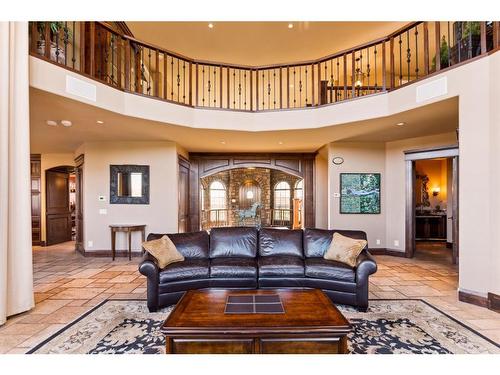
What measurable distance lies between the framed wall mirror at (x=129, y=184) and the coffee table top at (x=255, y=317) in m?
4.26

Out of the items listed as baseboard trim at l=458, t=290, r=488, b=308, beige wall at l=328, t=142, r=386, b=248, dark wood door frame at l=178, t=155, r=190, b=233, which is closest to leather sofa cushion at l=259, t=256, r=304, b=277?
baseboard trim at l=458, t=290, r=488, b=308

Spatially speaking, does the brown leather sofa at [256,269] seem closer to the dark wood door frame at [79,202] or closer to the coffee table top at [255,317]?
the coffee table top at [255,317]

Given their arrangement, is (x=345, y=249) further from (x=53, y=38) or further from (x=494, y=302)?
(x=53, y=38)

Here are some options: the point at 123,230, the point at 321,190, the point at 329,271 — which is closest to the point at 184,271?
the point at 329,271

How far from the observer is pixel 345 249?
359 centimetres

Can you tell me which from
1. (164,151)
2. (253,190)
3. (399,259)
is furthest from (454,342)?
(253,190)

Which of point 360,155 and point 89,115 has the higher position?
point 89,115

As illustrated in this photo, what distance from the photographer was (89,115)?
441 centimetres

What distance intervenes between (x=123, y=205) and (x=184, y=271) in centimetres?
364

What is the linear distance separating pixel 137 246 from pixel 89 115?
3.13m

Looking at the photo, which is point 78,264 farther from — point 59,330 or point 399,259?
point 399,259

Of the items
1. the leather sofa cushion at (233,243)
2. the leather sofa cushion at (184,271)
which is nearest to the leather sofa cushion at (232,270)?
the leather sofa cushion at (184,271)

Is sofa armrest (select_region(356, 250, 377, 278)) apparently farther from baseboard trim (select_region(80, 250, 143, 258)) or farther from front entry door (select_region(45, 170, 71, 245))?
front entry door (select_region(45, 170, 71, 245))

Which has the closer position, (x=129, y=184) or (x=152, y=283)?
(x=152, y=283)
